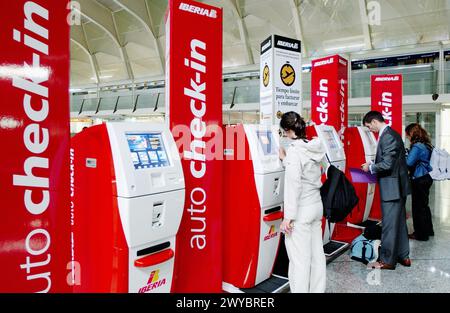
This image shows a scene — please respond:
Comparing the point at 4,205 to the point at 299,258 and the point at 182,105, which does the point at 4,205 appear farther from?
the point at 299,258

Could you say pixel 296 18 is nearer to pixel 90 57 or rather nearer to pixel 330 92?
pixel 330 92

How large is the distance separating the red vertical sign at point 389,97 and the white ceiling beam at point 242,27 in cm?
740

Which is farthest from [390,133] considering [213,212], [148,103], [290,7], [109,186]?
[148,103]

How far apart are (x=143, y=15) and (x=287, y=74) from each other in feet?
40.5

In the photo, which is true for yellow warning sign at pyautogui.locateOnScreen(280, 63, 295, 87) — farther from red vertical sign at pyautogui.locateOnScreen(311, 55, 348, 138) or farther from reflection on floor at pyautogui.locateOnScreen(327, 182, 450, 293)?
reflection on floor at pyautogui.locateOnScreen(327, 182, 450, 293)

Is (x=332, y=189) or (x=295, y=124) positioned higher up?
(x=295, y=124)

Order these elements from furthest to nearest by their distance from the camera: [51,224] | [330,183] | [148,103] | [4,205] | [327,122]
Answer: [148,103]
[327,122]
[330,183]
[51,224]
[4,205]

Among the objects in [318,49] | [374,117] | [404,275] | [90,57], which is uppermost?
[90,57]

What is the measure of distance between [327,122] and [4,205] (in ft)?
13.5

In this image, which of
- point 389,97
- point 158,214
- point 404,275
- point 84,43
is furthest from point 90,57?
point 404,275

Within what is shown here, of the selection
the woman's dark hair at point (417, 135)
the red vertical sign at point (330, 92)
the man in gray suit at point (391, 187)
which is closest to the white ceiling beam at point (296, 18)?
the red vertical sign at point (330, 92)

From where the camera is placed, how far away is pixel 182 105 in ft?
7.47

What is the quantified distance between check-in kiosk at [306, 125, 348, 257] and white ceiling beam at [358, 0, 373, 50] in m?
7.84

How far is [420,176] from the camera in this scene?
4023 mm
